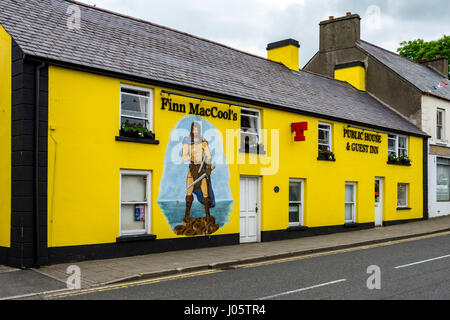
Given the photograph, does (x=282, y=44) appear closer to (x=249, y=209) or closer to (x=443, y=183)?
(x=249, y=209)

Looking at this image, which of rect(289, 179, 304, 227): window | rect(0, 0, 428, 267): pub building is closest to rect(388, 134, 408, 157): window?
rect(0, 0, 428, 267): pub building

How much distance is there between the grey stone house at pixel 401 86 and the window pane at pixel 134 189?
13.5 metres

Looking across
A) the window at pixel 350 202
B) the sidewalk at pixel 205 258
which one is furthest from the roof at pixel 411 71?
the sidewalk at pixel 205 258

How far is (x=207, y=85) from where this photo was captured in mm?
14367

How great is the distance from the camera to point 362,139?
65.2ft

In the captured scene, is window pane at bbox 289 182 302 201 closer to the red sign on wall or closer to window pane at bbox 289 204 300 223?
window pane at bbox 289 204 300 223

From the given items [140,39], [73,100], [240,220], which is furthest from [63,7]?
[240,220]

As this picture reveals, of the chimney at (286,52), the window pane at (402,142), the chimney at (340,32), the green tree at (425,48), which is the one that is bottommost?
the window pane at (402,142)

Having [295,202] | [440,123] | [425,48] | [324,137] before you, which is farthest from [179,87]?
[425,48]

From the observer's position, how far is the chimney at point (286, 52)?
21.3 meters

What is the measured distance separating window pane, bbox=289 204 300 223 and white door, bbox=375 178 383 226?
5.50 metres

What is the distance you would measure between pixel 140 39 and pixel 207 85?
2756mm

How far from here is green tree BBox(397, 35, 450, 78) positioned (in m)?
37.8

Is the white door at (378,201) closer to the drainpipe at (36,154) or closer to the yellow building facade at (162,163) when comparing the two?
the yellow building facade at (162,163)
